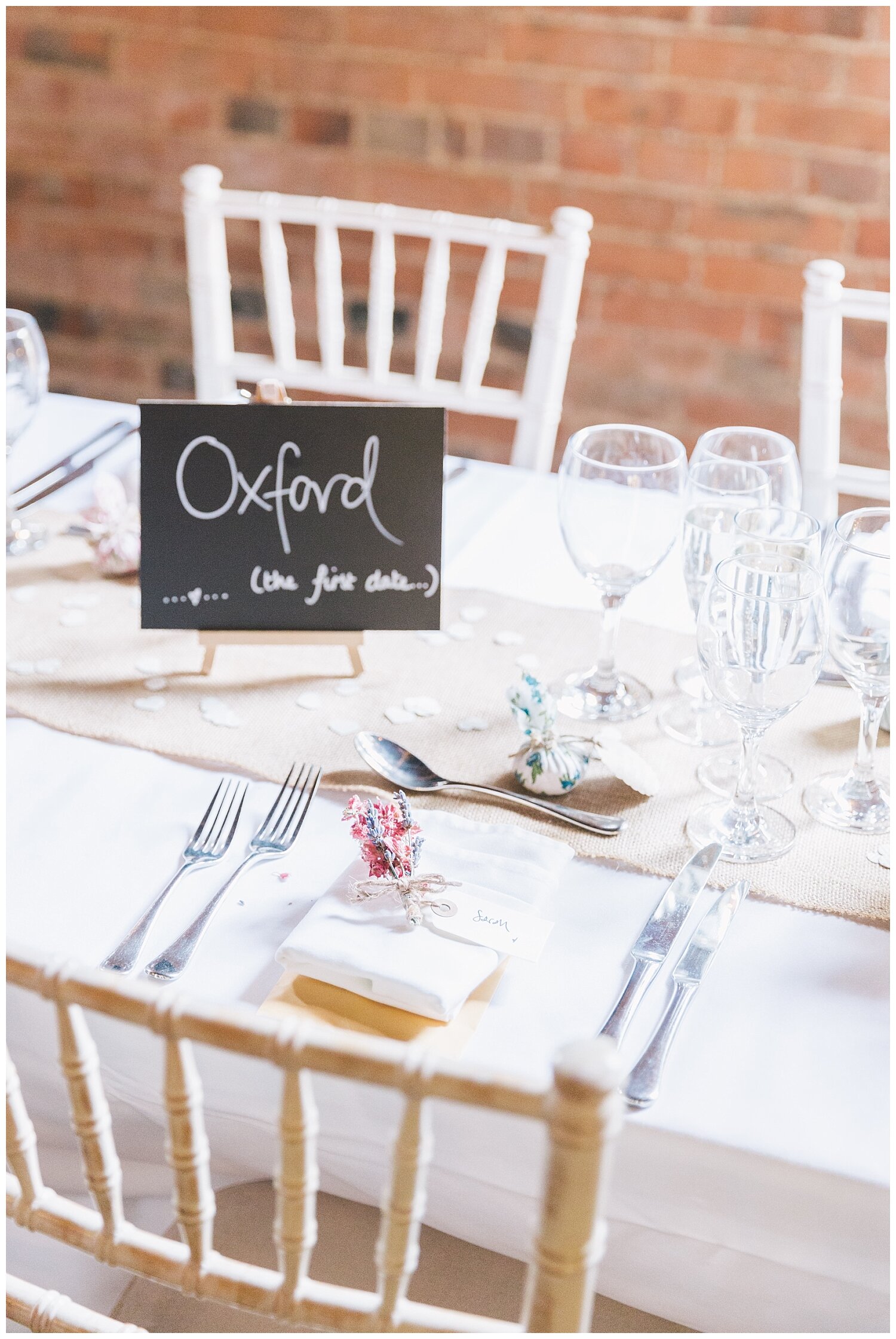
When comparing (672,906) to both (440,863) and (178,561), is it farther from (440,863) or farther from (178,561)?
(178,561)

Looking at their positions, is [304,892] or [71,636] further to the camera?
[71,636]

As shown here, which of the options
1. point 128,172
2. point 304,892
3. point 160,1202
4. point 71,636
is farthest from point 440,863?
point 128,172

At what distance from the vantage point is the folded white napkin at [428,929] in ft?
2.43

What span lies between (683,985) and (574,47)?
187cm

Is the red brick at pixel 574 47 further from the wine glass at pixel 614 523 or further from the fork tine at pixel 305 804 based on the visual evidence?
the fork tine at pixel 305 804

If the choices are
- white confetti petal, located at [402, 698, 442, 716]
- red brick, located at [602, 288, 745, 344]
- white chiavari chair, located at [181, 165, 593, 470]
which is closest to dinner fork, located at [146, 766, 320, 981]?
white confetti petal, located at [402, 698, 442, 716]

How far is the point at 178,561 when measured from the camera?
108cm

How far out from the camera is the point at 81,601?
3.95 ft

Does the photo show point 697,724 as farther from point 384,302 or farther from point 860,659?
point 384,302

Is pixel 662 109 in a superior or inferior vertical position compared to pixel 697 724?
superior

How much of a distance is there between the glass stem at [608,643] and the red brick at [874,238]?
133cm

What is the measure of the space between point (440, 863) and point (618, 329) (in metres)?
1.67

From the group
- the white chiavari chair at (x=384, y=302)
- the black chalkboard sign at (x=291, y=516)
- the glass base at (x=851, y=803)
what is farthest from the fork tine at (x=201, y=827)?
the white chiavari chair at (x=384, y=302)

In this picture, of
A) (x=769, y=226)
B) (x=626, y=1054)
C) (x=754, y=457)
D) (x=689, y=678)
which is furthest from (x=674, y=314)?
(x=626, y=1054)
